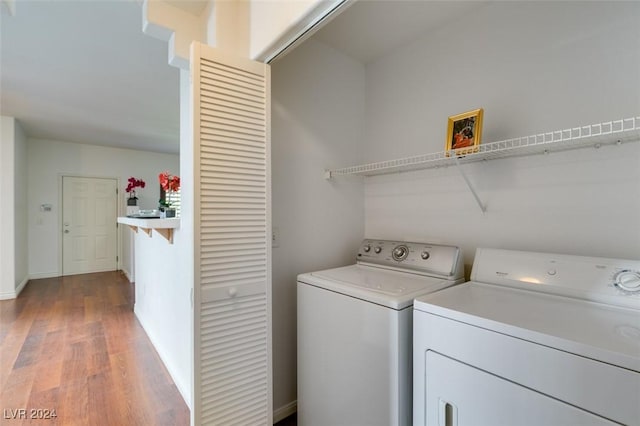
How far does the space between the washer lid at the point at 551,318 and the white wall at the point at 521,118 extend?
1.29 feet

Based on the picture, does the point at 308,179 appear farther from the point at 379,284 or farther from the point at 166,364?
the point at 166,364

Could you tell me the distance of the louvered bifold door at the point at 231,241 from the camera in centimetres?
120

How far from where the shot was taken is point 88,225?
216 inches

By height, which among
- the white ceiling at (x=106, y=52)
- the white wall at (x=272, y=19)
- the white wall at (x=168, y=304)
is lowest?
the white wall at (x=168, y=304)

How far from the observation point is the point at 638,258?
1137 mm

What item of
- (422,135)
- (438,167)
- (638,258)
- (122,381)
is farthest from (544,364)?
(122,381)

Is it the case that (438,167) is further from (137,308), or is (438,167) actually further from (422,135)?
(137,308)

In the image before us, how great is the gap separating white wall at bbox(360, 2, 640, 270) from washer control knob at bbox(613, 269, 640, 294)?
0.23 meters

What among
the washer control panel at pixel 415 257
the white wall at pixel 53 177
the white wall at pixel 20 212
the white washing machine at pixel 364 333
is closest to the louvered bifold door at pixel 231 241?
the white washing machine at pixel 364 333

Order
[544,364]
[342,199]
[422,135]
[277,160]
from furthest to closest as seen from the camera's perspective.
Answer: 1. [342,199]
2. [422,135]
3. [277,160]
4. [544,364]

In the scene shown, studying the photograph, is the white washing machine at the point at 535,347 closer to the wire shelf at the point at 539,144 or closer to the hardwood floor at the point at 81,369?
the wire shelf at the point at 539,144

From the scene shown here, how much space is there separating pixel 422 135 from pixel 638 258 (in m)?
1.15

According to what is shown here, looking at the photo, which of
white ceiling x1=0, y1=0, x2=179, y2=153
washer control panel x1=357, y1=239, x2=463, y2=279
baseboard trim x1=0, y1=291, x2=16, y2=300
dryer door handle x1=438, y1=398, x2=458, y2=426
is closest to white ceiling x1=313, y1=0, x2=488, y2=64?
white ceiling x1=0, y1=0, x2=179, y2=153

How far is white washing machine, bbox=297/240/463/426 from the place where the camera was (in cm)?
112
